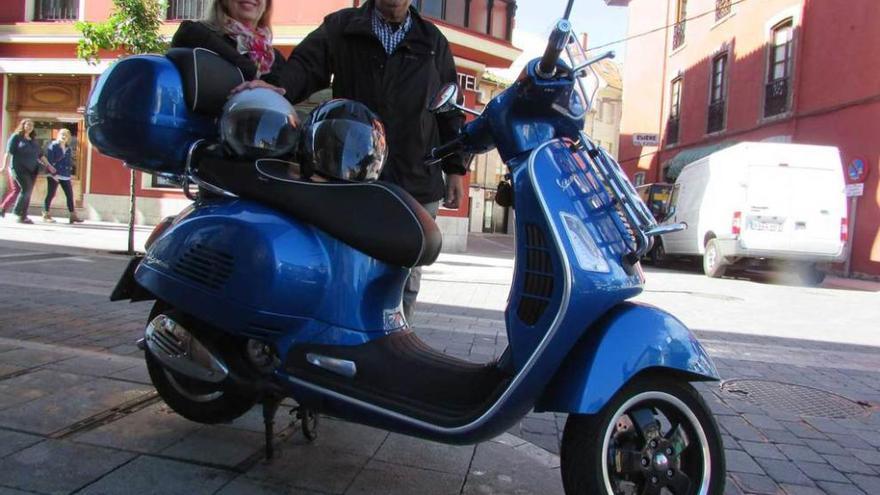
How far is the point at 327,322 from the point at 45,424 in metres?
1.44

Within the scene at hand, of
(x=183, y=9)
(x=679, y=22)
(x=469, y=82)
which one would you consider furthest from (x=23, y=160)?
(x=679, y=22)

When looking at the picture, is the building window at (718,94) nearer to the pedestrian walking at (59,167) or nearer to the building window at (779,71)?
the building window at (779,71)

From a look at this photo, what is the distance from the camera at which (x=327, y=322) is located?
2.31 meters

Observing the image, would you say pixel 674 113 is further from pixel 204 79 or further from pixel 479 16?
pixel 204 79

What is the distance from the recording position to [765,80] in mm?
18531

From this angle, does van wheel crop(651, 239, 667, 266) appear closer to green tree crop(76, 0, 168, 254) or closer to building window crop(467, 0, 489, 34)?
building window crop(467, 0, 489, 34)

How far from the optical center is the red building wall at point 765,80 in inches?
555

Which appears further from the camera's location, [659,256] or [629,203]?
[659,256]

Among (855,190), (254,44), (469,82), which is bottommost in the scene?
(254,44)

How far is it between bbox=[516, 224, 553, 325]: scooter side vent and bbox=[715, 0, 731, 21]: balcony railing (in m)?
21.2

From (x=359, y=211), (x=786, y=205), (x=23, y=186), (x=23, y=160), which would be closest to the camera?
(x=359, y=211)

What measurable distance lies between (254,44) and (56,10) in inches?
617

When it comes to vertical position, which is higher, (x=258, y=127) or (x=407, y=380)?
(x=258, y=127)

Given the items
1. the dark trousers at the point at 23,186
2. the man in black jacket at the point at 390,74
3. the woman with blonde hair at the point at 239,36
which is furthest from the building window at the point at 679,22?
the woman with blonde hair at the point at 239,36
